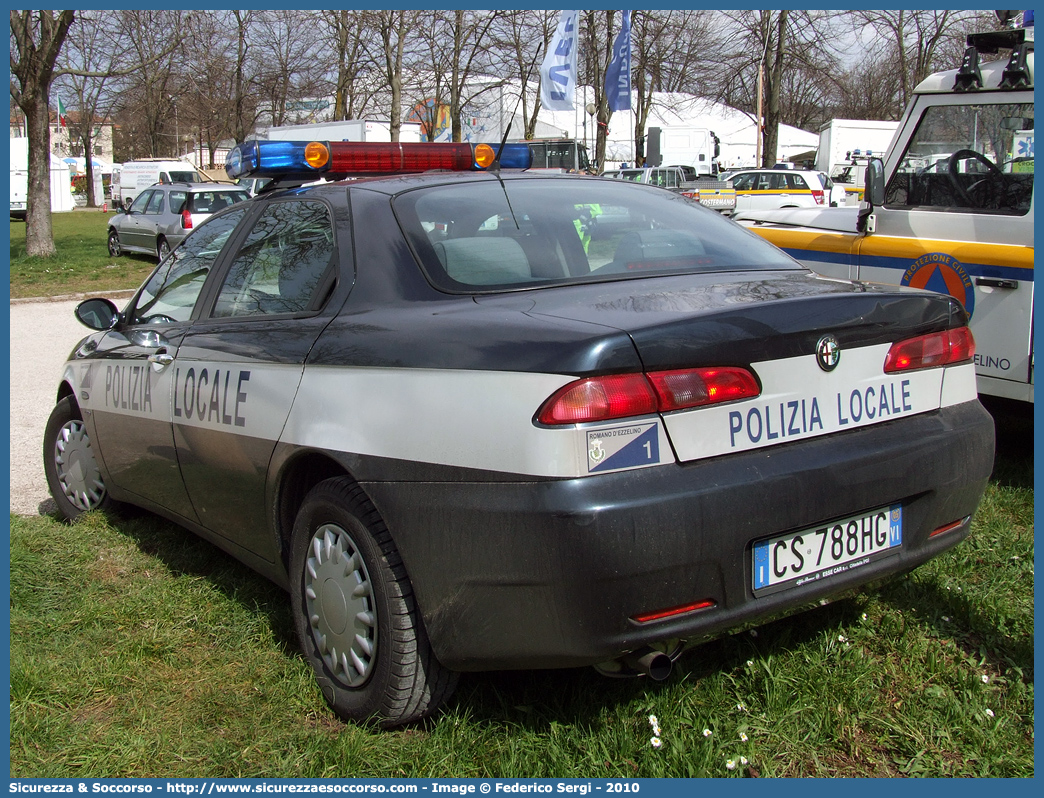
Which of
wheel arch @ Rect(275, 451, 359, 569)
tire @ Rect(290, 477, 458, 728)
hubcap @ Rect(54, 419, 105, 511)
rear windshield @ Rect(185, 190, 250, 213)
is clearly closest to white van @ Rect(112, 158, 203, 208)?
rear windshield @ Rect(185, 190, 250, 213)

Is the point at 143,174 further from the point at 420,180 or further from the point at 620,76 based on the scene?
the point at 420,180

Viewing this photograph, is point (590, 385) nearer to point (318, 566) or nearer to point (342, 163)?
point (318, 566)

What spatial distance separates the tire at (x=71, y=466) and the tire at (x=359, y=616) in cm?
209

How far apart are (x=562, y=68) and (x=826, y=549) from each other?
17880 millimetres

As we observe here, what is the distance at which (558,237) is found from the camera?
3080mm

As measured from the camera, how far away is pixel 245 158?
4.20m

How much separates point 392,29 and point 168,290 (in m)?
25.8

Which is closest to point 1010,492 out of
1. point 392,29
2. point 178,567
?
point 178,567

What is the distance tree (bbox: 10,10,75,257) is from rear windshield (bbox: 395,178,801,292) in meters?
17.8

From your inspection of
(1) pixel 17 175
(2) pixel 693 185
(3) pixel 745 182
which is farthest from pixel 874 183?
(1) pixel 17 175

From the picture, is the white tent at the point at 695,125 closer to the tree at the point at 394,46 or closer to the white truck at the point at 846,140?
the white truck at the point at 846,140

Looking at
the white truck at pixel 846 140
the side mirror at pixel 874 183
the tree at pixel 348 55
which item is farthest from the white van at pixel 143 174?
the side mirror at pixel 874 183

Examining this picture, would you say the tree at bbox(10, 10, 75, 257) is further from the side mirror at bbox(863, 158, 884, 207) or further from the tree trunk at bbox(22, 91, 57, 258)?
the side mirror at bbox(863, 158, 884, 207)

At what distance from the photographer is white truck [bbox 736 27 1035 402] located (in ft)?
15.2
